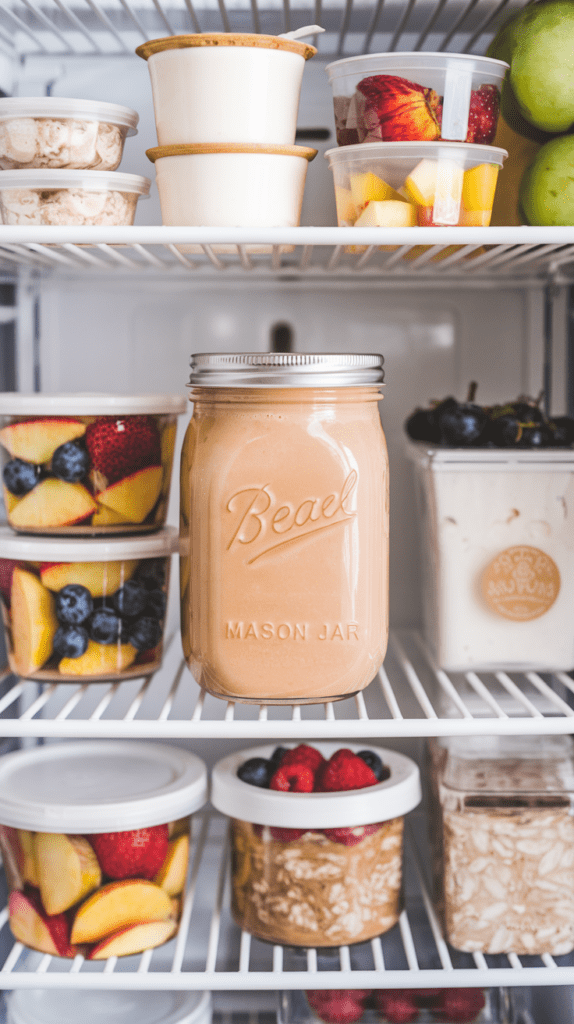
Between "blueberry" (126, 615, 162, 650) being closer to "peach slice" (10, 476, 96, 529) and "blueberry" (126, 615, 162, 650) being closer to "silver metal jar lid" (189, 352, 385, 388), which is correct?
"peach slice" (10, 476, 96, 529)

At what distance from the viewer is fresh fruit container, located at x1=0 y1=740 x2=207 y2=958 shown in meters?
0.93

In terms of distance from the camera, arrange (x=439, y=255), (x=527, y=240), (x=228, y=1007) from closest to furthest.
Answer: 1. (x=527, y=240)
2. (x=439, y=255)
3. (x=228, y=1007)

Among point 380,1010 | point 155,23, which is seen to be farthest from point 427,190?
point 380,1010

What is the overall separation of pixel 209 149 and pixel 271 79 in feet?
0.30

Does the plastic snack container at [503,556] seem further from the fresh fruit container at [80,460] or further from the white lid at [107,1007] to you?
the white lid at [107,1007]

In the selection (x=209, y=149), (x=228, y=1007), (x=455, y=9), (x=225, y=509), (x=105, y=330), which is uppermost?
(x=455, y=9)

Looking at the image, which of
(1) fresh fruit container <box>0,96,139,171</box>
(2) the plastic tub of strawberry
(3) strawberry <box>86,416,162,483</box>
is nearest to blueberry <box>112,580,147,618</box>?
(3) strawberry <box>86,416,162,483</box>

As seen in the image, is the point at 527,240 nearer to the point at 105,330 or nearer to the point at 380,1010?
the point at 105,330

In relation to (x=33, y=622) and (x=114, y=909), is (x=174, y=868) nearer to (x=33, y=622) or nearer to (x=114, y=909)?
(x=114, y=909)

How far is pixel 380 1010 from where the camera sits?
104 cm

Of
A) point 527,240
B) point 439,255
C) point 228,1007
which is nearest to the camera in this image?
point 527,240

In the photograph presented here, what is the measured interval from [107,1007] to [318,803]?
0.38m

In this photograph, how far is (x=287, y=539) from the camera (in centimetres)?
84

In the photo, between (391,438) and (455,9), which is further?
(391,438)
